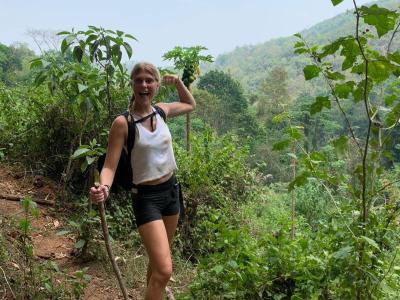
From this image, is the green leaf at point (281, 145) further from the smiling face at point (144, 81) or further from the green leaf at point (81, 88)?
the green leaf at point (81, 88)

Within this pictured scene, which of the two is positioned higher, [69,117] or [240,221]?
[69,117]

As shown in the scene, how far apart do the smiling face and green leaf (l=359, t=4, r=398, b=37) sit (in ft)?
3.60

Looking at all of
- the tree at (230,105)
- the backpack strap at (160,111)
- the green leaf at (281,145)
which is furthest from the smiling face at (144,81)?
the tree at (230,105)

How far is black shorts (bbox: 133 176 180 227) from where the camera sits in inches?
88.6

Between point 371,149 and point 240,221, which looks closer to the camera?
point 371,149

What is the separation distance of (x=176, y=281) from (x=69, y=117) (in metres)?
1.85

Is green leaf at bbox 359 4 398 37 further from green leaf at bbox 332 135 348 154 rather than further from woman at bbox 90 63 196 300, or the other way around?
woman at bbox 90 63 196 300

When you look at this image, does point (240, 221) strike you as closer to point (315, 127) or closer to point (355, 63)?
point (355, 63)

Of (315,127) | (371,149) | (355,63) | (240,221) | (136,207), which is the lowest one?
(315,127)

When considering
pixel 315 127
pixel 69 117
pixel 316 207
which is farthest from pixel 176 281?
pixel 315 127

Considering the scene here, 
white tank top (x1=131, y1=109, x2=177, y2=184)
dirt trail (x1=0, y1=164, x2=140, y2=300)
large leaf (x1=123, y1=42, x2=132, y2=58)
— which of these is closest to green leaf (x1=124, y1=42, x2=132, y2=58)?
large leaf (x1=123, y1=42, x2=132, y2=58)

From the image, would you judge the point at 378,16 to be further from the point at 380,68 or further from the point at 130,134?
the point at 130,134

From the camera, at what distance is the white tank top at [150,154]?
2.23 m

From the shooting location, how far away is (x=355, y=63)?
72.3 inches
